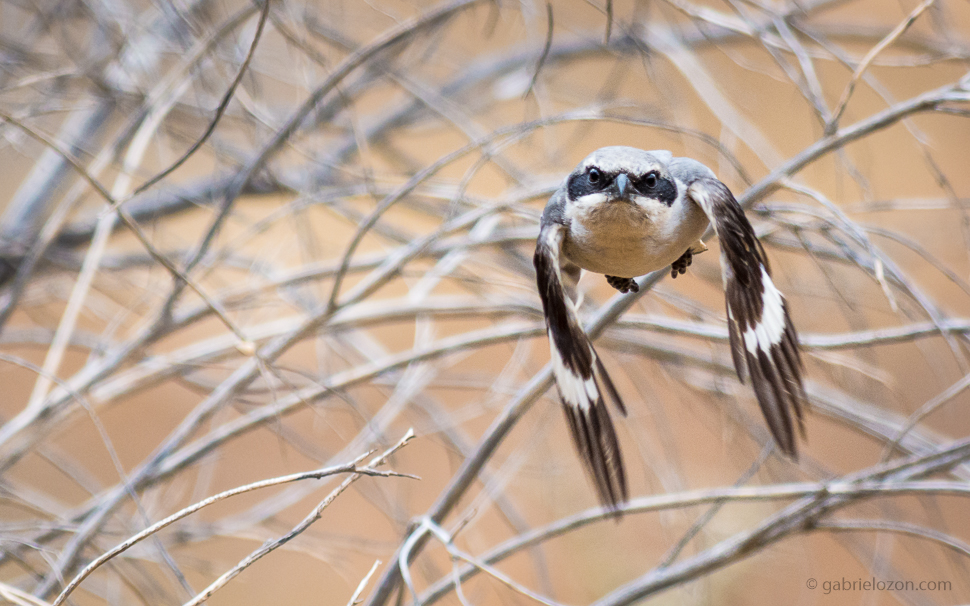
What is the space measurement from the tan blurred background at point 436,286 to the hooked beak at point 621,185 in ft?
0.48

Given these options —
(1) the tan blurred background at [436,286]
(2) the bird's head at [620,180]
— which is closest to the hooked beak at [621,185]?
(2) the bird's head at [620,180]

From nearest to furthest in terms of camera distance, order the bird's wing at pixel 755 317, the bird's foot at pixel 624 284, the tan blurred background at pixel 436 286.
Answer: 1. the bird's wing at pixel 755 317
2. the bird's foot at pixel 624 284
3. the tan blurred background at pixel 436 286

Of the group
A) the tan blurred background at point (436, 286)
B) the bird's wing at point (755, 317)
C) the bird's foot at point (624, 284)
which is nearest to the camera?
the bird's wing at point (755, 317)

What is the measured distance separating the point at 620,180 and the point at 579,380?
0.10 meters

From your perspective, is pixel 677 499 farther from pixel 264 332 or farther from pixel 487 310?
pixel 264 332

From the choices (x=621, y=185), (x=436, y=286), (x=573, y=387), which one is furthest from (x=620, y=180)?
(x=436, y=286)

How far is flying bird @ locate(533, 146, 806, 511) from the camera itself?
324 millimetres

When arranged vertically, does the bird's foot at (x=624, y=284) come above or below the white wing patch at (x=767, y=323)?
above

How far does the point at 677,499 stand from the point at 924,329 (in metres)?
0.33

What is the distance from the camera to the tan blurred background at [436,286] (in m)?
0.88

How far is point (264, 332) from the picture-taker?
1.57 meters

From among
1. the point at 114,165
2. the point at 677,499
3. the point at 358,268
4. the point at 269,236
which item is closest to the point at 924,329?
the point at 677,499

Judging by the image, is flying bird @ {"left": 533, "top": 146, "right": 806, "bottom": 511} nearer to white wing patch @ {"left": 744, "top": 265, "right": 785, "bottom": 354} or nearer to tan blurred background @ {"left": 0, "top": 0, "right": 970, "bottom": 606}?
white wing patch @ {"left": 744, "top": 265, "right": 785, "bottom": 354}

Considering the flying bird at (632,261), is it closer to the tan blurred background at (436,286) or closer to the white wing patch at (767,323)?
the white wing patch at (767,323)
